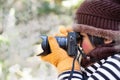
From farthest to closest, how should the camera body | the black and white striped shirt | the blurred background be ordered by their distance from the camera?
1. the blurred background
2. the camera body
3. the black and white striped shirt

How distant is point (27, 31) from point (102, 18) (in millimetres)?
1668

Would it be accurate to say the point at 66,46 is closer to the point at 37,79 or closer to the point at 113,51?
the point at 113,51

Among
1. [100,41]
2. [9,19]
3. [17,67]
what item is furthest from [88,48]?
[9,19]

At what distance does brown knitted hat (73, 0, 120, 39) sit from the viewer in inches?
59.0

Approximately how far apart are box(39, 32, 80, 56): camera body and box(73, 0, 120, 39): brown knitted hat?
0.15 feet

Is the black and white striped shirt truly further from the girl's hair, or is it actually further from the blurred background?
the blurred background

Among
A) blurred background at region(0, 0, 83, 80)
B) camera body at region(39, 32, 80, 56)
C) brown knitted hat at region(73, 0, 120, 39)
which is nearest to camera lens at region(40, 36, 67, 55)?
camera body at region(39, 32, 80, 56)

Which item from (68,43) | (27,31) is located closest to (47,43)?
(68,43)

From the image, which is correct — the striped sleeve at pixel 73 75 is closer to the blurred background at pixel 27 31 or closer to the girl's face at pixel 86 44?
the girl's face at pixel 86 44

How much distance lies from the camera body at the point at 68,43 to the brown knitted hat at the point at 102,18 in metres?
0.05

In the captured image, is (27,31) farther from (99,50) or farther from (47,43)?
(99,50)

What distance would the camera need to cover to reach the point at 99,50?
1502mm

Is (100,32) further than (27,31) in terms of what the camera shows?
No

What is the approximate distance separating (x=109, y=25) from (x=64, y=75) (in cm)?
21
